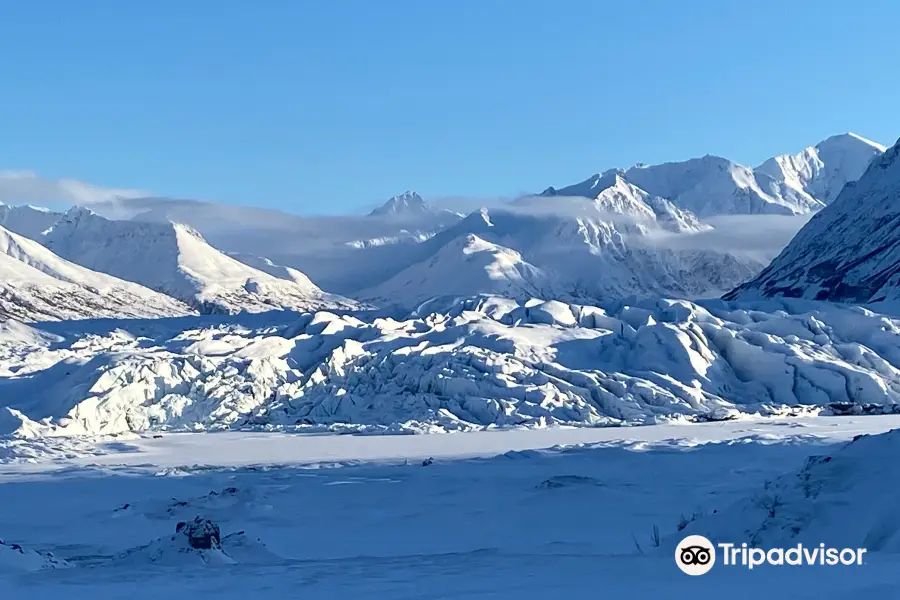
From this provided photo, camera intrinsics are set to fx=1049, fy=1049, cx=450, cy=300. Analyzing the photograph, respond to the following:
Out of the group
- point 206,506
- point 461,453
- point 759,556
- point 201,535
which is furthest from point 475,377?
point 759,556

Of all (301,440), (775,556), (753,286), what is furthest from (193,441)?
(753,286)

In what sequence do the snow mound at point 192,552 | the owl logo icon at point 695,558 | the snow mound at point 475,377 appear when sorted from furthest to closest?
the snow mound at point 475,377 → the snow mound at point 192,552 → the owl logo icon at point 695,558

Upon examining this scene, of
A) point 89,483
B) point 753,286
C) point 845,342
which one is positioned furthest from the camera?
point 753,286

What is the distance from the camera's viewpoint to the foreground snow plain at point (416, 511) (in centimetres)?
978

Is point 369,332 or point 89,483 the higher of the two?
point 369,332

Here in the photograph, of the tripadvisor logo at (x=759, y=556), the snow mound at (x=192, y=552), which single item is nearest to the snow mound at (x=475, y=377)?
the snow mound at (x=192, y=552)

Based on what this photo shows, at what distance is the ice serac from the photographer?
12338 centimetres

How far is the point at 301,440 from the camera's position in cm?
3419

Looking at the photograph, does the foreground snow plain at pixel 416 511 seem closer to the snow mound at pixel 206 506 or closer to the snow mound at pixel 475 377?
the snow mound at pixel 206 506

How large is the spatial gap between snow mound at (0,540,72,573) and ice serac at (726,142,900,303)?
352ft

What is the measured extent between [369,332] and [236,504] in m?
28.9

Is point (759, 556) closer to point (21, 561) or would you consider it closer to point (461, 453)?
point (21, 561)

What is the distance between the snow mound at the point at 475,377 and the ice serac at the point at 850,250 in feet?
231

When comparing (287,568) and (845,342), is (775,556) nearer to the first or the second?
(287,568)
